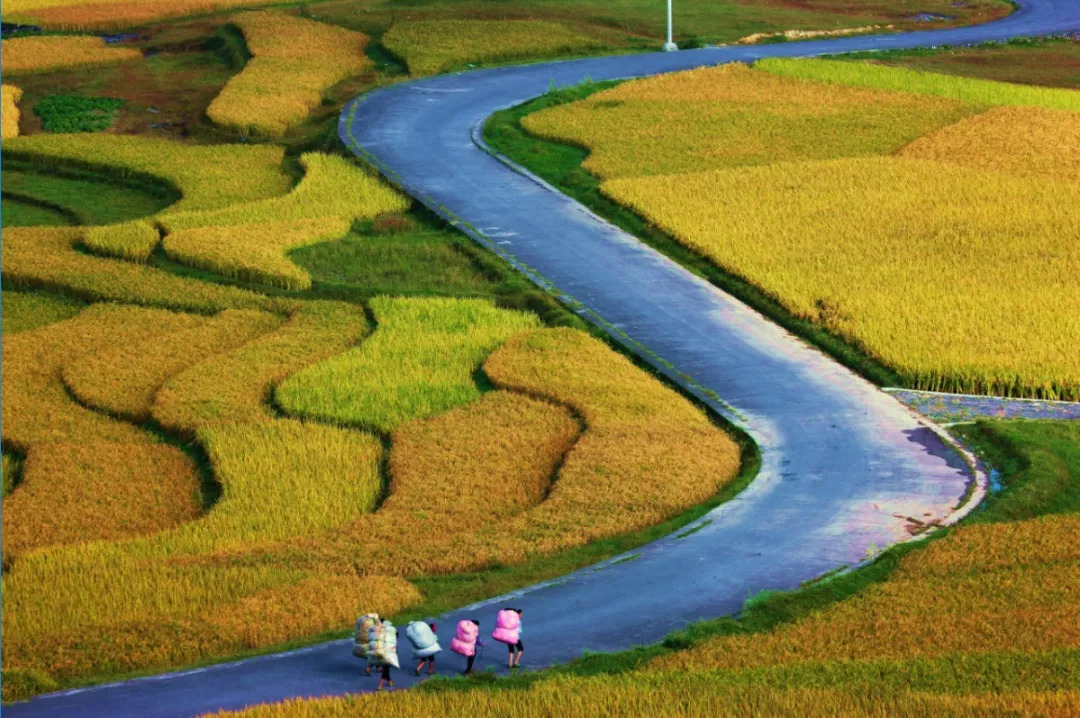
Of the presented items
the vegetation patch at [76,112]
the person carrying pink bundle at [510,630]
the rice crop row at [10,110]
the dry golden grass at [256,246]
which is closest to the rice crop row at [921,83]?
the vegetation patch at [76,112]

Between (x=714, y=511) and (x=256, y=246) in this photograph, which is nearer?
(x=714, y=511)

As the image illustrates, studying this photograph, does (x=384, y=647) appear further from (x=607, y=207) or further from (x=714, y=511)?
(x=607, y=207)

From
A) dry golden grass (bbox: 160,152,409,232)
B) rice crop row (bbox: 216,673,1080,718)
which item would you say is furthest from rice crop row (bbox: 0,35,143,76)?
rice crop row (bbox: 216,673,1080,718)

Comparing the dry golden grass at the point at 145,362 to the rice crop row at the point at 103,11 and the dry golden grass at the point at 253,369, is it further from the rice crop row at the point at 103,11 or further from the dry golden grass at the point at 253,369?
the rice crop row at the point at 103,11

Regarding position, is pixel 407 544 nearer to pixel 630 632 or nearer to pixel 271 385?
pixel 630 632

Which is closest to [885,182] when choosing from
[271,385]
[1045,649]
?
[271,385]

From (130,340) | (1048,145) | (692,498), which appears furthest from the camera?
(1048,145)

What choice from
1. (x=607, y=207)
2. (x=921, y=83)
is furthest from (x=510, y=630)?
(x=921, y=83)
